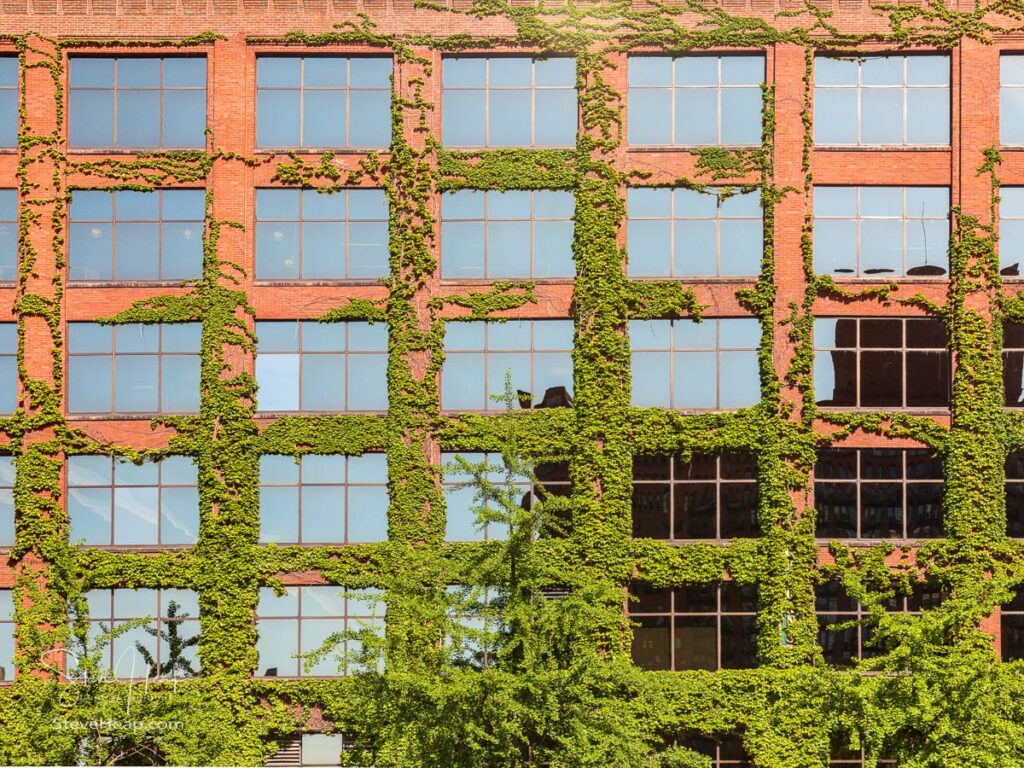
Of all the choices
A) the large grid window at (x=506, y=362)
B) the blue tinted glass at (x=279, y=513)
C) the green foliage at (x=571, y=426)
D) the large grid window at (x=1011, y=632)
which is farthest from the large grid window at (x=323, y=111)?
the large grid window at (x=1011, y=632)

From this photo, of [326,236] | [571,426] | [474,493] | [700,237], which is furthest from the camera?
[326,236]

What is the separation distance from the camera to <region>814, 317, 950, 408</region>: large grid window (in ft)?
111

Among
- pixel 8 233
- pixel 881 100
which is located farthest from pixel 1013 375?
pixel 8 233

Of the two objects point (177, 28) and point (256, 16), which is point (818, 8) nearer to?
point (256, 16)

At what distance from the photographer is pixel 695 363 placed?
111 ft

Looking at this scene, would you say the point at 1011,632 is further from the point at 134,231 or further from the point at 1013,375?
the point at 134,231

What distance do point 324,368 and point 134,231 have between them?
753 cm

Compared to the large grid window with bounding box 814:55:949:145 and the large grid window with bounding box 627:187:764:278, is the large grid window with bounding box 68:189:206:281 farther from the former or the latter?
the large grid window with bounding box 814:55:949:145

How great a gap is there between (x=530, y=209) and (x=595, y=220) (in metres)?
2.13

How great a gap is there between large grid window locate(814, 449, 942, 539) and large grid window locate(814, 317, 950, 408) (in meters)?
1.67

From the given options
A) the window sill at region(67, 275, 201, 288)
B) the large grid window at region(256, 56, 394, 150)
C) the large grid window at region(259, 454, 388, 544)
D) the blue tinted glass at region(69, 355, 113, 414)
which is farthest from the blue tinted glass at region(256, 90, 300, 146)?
the large grid window at region(259, 454, 388, 544)

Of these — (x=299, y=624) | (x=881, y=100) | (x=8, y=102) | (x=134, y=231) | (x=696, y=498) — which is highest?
(x=881, y=100)

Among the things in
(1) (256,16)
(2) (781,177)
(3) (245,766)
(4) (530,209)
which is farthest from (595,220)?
(3) (245,766)

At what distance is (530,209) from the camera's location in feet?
113
